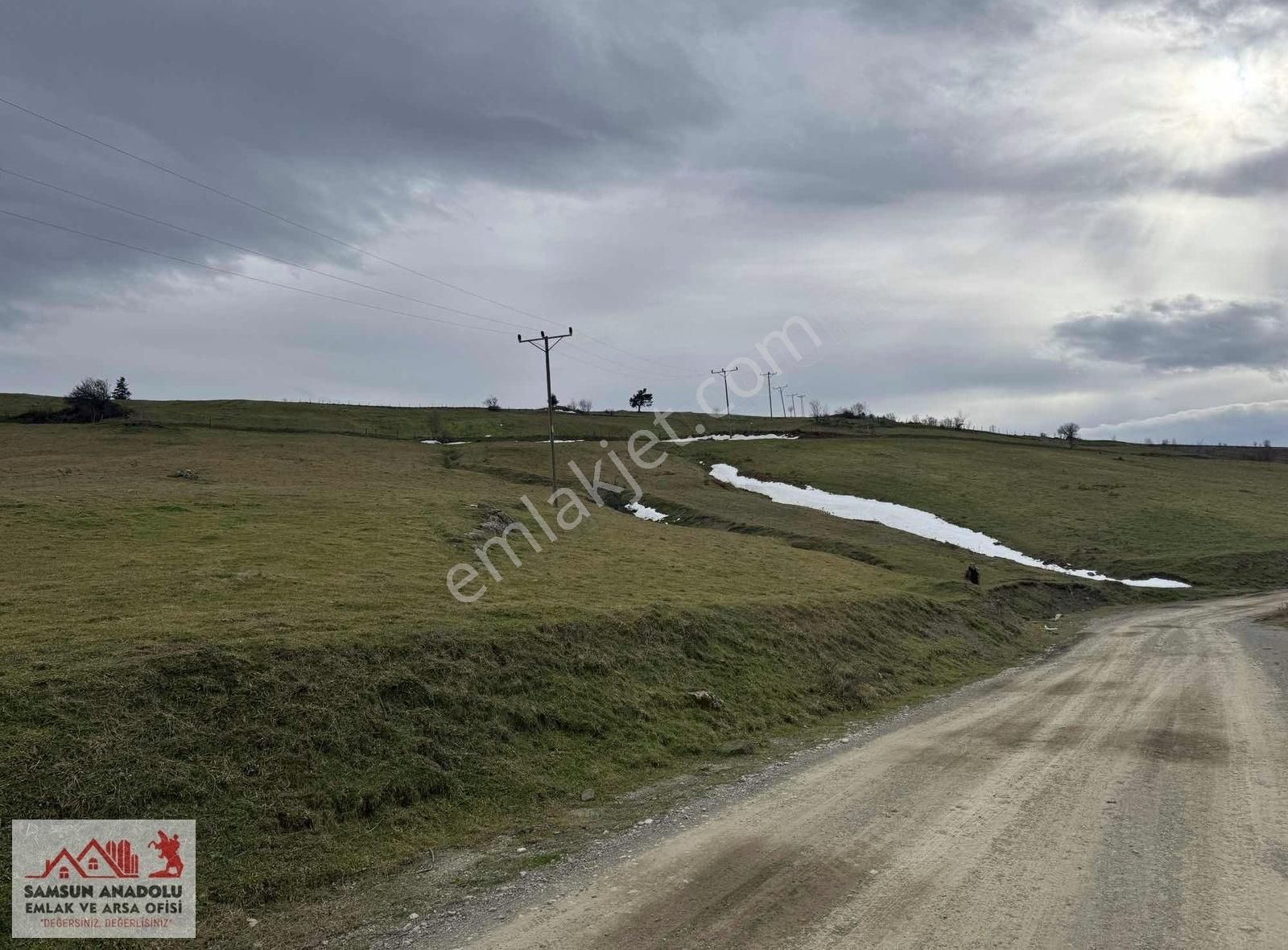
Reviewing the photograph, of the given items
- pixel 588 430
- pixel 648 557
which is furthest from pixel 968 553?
pixel 588 430

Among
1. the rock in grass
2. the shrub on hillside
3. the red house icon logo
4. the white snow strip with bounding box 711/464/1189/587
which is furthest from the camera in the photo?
the shrub on hillside

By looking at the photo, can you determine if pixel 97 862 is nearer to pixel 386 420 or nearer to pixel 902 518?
pixel 902 518

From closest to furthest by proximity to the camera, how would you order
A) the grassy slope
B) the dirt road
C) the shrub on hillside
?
the dirt road < the grassy slope < the shrub on hillside

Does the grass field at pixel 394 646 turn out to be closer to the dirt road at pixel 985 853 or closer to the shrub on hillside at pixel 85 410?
the dirt road at pixel 985 853

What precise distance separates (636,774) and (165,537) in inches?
830

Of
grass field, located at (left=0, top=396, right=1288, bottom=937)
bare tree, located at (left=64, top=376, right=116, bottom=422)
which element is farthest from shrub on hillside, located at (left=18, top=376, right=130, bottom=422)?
grass field, located at (left=0, top=396, right=1288, bottom=937)

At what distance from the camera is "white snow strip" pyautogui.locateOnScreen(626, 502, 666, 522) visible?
183ft

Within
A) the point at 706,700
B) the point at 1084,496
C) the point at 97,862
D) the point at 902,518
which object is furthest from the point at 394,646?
the point at 1084,496

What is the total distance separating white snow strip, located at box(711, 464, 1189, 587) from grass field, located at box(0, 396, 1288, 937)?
2825mm

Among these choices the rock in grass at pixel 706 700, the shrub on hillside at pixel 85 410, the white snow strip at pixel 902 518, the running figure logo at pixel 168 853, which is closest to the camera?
the running figure logo at pixel 168 853

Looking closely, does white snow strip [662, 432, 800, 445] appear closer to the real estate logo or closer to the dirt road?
the dirt road

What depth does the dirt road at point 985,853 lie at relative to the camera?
25.4 ft

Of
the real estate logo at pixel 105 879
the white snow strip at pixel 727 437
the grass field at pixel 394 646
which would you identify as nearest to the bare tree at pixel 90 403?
the grass field at pixel 394 646

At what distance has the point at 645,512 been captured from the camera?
57.4 m
